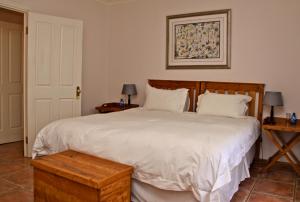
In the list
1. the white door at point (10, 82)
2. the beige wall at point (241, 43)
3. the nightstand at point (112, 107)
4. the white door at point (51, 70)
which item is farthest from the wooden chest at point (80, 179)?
the white door at point (10, 82)

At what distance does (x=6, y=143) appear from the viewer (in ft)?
15.8

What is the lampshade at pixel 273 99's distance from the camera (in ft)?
11.2

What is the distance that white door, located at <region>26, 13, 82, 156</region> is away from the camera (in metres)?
3.88

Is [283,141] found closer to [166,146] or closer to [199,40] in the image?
[199,40]

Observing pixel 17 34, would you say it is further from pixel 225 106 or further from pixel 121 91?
pixel 225 106

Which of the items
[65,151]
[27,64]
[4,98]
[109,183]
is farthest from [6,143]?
[109,183]

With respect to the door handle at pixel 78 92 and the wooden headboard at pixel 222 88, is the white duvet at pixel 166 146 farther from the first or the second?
the door handle at pixel 78 92

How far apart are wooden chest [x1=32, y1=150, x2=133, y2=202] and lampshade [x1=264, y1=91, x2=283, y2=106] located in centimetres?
208

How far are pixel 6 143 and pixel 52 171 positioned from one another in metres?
3.15

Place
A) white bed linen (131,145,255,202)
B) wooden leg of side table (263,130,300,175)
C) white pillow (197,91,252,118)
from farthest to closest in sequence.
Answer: white pillow (197,91,252,118) → wooden leg of side table (263,130,300,175) → white bed linen (131,145,255,202)

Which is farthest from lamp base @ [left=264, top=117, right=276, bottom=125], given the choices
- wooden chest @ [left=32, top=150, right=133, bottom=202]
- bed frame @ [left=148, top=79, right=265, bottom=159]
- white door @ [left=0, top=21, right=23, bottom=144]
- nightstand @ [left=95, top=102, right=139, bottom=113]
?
white door @ [left=0, top=21, right=23, bottom=144]

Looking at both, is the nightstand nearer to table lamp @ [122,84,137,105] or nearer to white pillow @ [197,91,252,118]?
table lamp @ [122,84,137,105]

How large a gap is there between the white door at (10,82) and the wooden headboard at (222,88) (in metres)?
2.46

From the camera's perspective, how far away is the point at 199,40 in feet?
13.8
